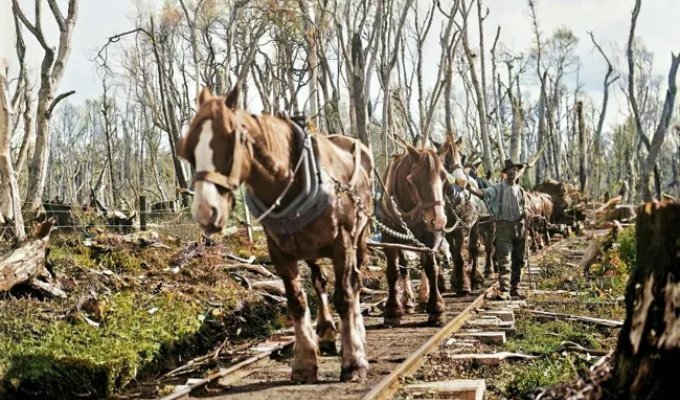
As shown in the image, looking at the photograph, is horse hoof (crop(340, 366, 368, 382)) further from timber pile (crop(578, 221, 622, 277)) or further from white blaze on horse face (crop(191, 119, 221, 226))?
timber pile (crop(578, 221, 622, 277))

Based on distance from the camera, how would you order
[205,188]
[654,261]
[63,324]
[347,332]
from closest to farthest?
[654,261] → [205,188] → [347,332] → [63,324]

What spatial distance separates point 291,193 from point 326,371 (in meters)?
1.79

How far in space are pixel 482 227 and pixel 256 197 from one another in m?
9.78

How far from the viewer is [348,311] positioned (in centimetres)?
690

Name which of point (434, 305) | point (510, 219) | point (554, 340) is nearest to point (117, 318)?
point (434, 305)

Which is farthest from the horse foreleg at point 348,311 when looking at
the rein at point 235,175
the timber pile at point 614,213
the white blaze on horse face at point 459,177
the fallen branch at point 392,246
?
the timber pile at point 614,213

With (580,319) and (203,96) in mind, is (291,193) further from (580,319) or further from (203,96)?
(580,319)

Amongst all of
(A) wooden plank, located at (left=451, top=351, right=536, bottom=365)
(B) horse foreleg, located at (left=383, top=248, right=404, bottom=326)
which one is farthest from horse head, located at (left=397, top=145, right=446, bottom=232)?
(A) wooden plank, located at (left=451, top=351, right=536, bottom=365)

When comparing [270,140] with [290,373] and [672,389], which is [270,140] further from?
[672,389]

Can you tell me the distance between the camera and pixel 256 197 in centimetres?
632

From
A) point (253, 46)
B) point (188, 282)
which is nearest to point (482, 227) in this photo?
point (188, 282)

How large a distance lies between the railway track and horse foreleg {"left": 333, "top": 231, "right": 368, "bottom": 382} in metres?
0.12

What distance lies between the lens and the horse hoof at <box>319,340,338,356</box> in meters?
7.85

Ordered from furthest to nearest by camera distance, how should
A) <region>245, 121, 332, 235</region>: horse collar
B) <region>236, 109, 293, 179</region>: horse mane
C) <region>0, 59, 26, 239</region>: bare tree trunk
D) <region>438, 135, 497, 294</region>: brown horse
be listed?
<region>438, 135, 497, 294</region>: brown horse < <region>0, 59, 26, 239</region>: bare tree trunk < <region>245, 121, 332, 235</region>: horse collar < <region>236, 109, 293, 179</region>: horse mane
